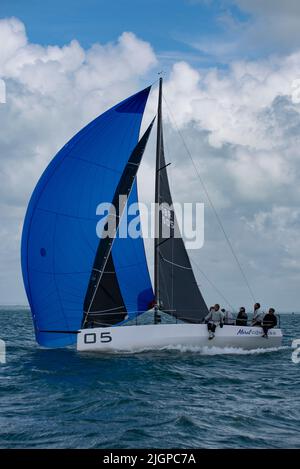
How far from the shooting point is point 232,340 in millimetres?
21250

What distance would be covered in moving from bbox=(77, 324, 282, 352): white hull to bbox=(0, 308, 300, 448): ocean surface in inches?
13.0

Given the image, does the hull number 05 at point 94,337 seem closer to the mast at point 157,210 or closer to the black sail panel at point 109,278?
the black sail panel at point 109,278

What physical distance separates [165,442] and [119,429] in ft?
3.71

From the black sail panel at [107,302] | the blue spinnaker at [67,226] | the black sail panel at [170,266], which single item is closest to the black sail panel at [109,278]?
the black sail panel at [107,302]

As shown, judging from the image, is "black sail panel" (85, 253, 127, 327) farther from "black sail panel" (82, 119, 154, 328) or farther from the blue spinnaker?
the blue spinnaker

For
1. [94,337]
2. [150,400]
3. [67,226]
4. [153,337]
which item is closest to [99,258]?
[67,226]

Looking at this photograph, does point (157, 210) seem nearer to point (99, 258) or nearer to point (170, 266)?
point (170, 266)

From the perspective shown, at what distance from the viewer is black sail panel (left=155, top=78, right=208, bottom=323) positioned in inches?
851

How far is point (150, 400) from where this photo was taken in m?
13.3

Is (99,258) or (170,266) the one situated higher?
(99,258)

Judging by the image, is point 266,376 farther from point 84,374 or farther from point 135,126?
point 135,126

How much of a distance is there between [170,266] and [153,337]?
331cm

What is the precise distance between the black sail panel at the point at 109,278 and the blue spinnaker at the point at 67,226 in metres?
0.24
